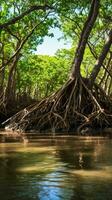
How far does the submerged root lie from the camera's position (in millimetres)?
12945

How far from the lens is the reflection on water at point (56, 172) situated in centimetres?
457

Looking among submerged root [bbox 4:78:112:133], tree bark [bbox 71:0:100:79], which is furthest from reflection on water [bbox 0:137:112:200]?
tree bark [bbox 71:0:100:79]

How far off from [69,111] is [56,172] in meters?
7.40

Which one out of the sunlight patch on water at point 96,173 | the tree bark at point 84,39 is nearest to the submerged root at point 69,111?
the tree bark at point 84,39

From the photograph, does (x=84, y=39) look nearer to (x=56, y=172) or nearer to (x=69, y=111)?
A: (x=69, y=111)

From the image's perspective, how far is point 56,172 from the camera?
577cm

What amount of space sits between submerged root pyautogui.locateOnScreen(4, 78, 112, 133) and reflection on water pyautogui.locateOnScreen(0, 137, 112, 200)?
4198mm

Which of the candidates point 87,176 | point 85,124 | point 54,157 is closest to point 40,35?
point 85,124

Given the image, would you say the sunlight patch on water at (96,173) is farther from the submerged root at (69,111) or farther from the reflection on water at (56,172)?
the submerged root at (69,111)

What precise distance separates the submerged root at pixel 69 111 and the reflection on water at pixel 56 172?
4198 millimetres

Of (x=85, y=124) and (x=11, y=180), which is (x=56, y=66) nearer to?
(x=85, y=124)

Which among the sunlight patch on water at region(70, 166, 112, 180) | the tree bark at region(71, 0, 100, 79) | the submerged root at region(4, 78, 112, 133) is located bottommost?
the sunlight patch on water at region(70, 166, 112, 180)

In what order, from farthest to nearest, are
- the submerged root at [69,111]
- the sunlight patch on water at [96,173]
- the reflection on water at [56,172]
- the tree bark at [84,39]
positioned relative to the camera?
the tree bark at [84,39] < the submerged root at [69,111] < the sunlight patch on water at [96,173] < the reflection on water at [56,172]

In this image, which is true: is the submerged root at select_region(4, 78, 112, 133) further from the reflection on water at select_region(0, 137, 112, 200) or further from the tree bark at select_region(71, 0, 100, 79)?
the reflection on water at select_region(0, 137, 112, 200)
